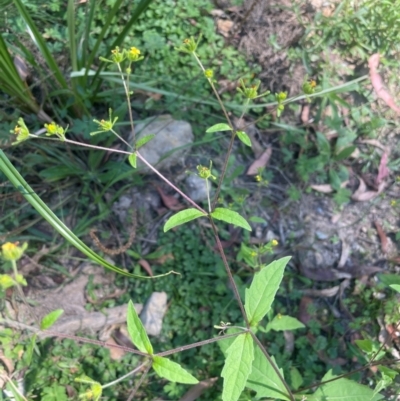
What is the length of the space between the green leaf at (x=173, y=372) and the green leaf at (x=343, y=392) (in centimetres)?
65

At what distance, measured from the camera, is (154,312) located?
2.11 m

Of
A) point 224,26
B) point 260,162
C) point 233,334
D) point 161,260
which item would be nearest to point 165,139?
point 260,162

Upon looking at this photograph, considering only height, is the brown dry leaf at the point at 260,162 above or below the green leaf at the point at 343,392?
above

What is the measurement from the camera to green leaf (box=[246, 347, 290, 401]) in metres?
1.56

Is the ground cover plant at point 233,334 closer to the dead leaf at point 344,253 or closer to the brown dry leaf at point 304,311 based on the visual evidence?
the brown dry leaf at point 304,311

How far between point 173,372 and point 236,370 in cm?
18

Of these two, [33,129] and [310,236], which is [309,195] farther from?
[33,129]

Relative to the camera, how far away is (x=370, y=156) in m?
2.58

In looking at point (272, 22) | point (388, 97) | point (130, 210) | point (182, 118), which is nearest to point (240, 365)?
point (130, 210)

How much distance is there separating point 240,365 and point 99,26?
2.04 m

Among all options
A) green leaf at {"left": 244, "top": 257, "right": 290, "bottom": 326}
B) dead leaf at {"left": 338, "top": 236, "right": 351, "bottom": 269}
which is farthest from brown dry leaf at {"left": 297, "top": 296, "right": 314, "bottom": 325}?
green leaf at {"left": 244, "top": 257, "right": 290, "bottom": 326}

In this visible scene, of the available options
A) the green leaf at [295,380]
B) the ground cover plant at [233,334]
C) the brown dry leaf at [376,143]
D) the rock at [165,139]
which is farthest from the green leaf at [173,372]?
the brown dry leaf at [376,143]

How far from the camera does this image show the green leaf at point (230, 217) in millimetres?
1288

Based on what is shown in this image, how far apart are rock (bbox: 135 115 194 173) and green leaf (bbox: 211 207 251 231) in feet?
3.46
